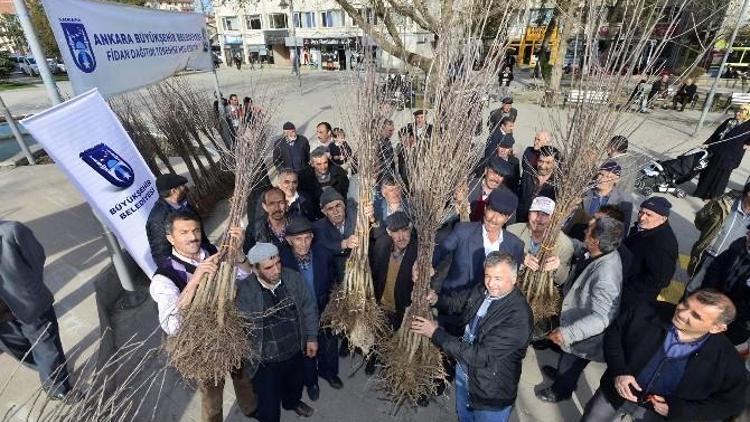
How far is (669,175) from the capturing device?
639 cm

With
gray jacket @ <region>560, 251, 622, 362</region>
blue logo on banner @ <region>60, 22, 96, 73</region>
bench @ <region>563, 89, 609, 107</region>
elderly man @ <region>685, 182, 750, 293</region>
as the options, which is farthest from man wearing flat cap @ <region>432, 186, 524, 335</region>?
blue logo on banner @ <region>60, 22, 96, 73</region>

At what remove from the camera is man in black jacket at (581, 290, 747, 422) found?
1.85 m

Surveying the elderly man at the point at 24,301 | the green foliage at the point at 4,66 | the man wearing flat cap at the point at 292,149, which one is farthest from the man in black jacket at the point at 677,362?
the green foliage at the point at 4,66

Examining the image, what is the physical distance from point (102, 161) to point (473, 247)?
2.82m

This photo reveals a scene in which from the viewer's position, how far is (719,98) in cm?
1314

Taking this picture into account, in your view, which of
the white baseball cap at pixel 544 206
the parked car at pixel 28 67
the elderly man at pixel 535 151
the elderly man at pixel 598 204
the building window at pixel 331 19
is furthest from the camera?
the building window at pixel 331 19

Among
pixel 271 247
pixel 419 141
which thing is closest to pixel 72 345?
pixel 271 247

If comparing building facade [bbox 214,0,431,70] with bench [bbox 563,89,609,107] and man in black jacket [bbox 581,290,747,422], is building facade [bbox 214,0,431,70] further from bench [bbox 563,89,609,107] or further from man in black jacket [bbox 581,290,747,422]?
man in black jacket [bbox 581,290,747,422]

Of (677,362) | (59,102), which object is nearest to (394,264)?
(677,362)

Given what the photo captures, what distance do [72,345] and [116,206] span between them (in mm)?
1393

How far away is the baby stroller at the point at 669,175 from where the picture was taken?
629cm

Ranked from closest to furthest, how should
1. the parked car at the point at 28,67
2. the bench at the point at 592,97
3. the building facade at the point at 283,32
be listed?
the bench at the point at 592,97
the parked car at the point at 28,67
the building facade at the point at 283,32

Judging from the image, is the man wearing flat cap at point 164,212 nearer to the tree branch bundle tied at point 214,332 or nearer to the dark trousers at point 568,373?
the tree branch bundle tied at point 214,332

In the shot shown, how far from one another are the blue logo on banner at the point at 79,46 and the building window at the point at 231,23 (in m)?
38.3
